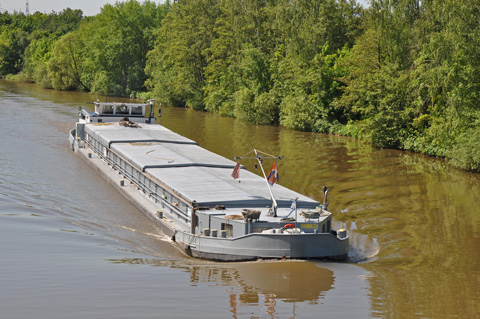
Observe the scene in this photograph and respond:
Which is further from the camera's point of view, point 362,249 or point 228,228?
point 362,249

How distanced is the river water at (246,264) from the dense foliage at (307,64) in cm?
633

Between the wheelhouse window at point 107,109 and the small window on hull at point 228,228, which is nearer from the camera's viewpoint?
the small window on hull at point 228,228

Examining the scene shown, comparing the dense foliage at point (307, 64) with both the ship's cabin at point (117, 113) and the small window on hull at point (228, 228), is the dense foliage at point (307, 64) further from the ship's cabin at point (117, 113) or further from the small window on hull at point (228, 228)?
the small window on hull at point (228, 228)

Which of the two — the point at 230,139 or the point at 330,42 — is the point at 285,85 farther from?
the point at 230,139

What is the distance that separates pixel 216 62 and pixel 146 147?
152 ft

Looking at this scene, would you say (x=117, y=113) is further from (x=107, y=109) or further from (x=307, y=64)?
(x=307, y=64)

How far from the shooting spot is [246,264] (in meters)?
18.2

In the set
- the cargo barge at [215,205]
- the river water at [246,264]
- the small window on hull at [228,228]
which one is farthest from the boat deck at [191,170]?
the river water at [246,264]

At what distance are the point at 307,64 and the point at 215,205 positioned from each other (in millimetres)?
41392

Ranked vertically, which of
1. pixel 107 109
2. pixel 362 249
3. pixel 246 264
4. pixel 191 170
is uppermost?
pixel 107 109

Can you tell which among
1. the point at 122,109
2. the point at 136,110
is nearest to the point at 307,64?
the point at 136,110

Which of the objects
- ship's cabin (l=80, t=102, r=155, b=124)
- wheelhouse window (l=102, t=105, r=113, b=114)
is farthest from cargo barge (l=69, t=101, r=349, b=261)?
wheelhouse window (l=102, t=105, r=113, b=114)

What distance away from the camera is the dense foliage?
129 feet

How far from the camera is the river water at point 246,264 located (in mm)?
14898
